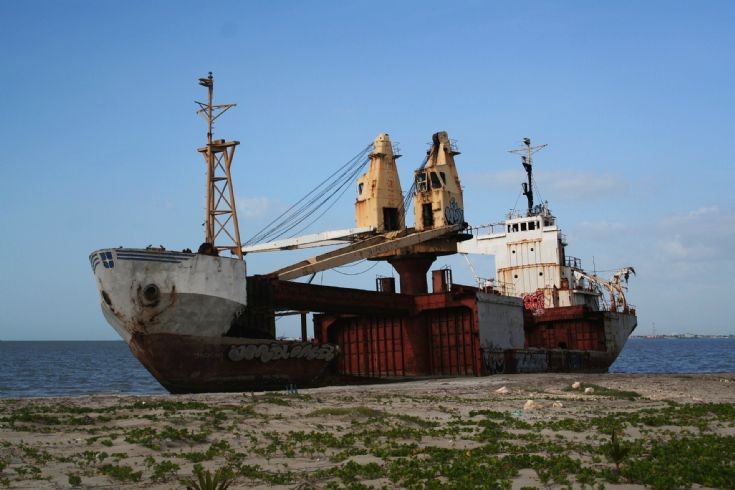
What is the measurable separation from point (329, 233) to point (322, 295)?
11164 millimetres

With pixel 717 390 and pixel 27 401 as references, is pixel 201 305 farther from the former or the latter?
pixel 717 390

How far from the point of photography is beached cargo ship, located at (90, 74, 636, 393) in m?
30.8

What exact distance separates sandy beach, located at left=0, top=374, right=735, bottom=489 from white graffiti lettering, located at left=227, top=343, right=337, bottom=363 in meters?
10.2

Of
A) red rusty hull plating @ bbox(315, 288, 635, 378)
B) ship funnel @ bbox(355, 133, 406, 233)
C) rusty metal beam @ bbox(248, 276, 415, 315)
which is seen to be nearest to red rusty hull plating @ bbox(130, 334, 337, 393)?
rusty metal beam @ bbox(248, 276, 415, 315)

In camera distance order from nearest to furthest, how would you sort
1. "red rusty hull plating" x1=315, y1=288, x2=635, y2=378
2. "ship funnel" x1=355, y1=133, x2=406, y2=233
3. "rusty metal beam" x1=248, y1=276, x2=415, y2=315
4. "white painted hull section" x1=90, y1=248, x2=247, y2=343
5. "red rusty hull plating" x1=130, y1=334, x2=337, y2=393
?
"white painted hull section" x1=90, y1=248, x2=247, y2=343, "red rusty hull plating" x1=130, y1=334, x2=337, y2=393, "rusty metal beam" x1=248, y1=276, x2=415, y2=315, "red rusty hull plating" x1=315, y1=288, x2=635, y2=378, "ship funnel" x1=355, y1=133, x2=406, y2=233

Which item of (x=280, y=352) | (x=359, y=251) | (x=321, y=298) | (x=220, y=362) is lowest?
(x=220, y=362)

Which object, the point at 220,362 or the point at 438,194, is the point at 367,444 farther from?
the point at 438,194

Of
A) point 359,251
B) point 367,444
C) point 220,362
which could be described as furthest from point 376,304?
point 367,444

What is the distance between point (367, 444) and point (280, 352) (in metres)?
19.6

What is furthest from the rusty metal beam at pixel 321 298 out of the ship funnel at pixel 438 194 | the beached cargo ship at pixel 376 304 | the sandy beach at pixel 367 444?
the sandy beach at pixel 367 444

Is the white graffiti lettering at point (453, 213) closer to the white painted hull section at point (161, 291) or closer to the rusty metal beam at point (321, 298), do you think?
the rusty metal beam at point (321, 298)

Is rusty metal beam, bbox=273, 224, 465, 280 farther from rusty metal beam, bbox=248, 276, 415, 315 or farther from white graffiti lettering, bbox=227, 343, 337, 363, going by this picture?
white graffiti lettering, bbox=227, 343, 337, 363

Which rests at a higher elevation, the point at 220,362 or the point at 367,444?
the point at 220,362

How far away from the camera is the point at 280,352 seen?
3344 centimetres
